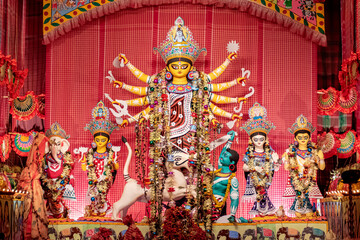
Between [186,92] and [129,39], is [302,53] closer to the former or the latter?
[186,92]

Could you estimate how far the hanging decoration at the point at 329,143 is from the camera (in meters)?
10.7

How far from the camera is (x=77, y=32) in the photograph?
36.8 feet

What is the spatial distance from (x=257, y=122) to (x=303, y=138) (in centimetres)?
75

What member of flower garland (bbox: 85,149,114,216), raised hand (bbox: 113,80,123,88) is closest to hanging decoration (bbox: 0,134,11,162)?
flower garland (bbox: 85,149,114,216)

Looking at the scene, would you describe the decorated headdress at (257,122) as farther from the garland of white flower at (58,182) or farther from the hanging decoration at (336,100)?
the garland of white flower at (58,182)

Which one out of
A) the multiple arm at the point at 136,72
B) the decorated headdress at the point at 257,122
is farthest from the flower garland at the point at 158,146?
the decorated headdress at the point at 257,122

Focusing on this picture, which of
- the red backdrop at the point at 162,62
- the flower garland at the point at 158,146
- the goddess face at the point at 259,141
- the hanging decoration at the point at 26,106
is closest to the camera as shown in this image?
the flower garland at the point at 158,146

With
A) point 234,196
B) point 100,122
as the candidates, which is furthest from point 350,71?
point 100,122

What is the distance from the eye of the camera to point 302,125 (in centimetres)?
1036

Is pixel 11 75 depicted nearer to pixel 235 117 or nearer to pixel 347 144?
pixel 235 117

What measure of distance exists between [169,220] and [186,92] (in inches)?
91.5

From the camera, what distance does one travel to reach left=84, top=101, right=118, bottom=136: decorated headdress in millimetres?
10461

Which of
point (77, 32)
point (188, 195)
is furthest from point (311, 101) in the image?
point (77, 32)

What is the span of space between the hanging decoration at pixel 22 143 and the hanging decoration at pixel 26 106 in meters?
0.30
